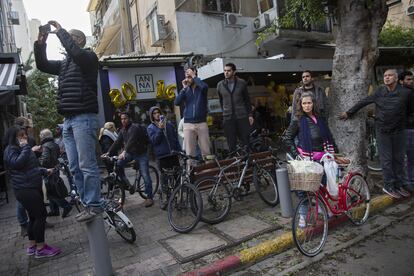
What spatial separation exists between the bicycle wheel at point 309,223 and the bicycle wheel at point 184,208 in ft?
4.79

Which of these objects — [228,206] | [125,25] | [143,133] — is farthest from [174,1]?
[228,206]

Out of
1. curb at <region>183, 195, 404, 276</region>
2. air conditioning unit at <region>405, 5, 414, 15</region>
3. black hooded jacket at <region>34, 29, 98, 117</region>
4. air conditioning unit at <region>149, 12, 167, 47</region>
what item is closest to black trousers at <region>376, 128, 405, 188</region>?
curb at <region>183, 195, 404, 276</region>

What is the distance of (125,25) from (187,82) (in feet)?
38.8

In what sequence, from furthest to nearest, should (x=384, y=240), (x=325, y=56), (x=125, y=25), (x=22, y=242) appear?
(x=325, y=56) → (x=125, y=25) → (x=22, y=242) → (x=384, y=240)

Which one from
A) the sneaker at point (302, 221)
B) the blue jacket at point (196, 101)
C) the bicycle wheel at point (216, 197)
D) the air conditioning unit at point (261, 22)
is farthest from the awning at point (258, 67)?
the sneaker at point (302, 221)

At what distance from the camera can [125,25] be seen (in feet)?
54.7

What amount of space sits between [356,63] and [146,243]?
15.8 ft

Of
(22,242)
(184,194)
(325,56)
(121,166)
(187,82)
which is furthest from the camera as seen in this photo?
(325,56)

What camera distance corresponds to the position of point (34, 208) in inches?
185

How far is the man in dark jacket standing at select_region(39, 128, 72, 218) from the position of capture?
6492 mm

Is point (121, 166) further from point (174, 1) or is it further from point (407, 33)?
point (407, 33)

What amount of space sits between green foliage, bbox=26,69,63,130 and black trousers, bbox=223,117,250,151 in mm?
19249

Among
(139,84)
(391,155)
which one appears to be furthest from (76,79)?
(139,84)

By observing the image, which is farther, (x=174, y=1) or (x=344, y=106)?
(x=174, y=1)
